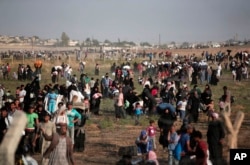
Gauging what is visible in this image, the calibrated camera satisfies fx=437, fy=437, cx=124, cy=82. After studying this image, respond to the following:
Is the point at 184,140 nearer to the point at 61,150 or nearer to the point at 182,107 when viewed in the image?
the point at 61,150

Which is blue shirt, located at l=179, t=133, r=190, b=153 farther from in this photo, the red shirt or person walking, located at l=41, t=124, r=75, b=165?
person walking, located at l=41, t=124, r=75, b=165

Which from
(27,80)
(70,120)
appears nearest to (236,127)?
(70,120)

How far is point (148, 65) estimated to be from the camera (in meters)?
38.7

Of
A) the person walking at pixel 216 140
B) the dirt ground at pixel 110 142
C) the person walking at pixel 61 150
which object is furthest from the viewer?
the dirt ground at pixel 110 142

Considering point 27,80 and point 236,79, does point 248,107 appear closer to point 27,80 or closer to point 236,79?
point 236,79

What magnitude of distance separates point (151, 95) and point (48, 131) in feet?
30.2

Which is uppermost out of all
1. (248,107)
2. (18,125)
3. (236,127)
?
(18,125)

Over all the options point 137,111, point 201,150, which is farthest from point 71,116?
point 137,111

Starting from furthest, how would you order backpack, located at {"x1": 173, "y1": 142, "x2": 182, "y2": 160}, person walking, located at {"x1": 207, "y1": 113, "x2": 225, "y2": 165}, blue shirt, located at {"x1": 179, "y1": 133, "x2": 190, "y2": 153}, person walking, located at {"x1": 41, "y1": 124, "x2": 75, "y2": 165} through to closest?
person walking, located at {"x1": 207, "y1": 113, "x2": 225, "y2": 165} → backpack, located at {"x1": 173, "y1": 142, "x2": 182, "y2": 160} → blue shirt, located at {"x1": 179, "y1": 133, "x2": 190, "y2": 153} → person walking, located at {"x1": 41, "y1": 124, "x2": 75, "y2": 165}

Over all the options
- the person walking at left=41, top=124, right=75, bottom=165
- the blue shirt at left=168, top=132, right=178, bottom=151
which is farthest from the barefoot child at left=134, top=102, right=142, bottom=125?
the person walking at left=41, top=124, right=75, bottom=165

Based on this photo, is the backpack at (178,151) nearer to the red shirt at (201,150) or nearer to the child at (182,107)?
the red shirt at (201,150)

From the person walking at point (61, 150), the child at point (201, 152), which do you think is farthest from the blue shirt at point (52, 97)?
the child at point (201, 152)

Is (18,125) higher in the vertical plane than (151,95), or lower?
higher

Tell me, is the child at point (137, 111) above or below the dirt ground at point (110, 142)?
above
